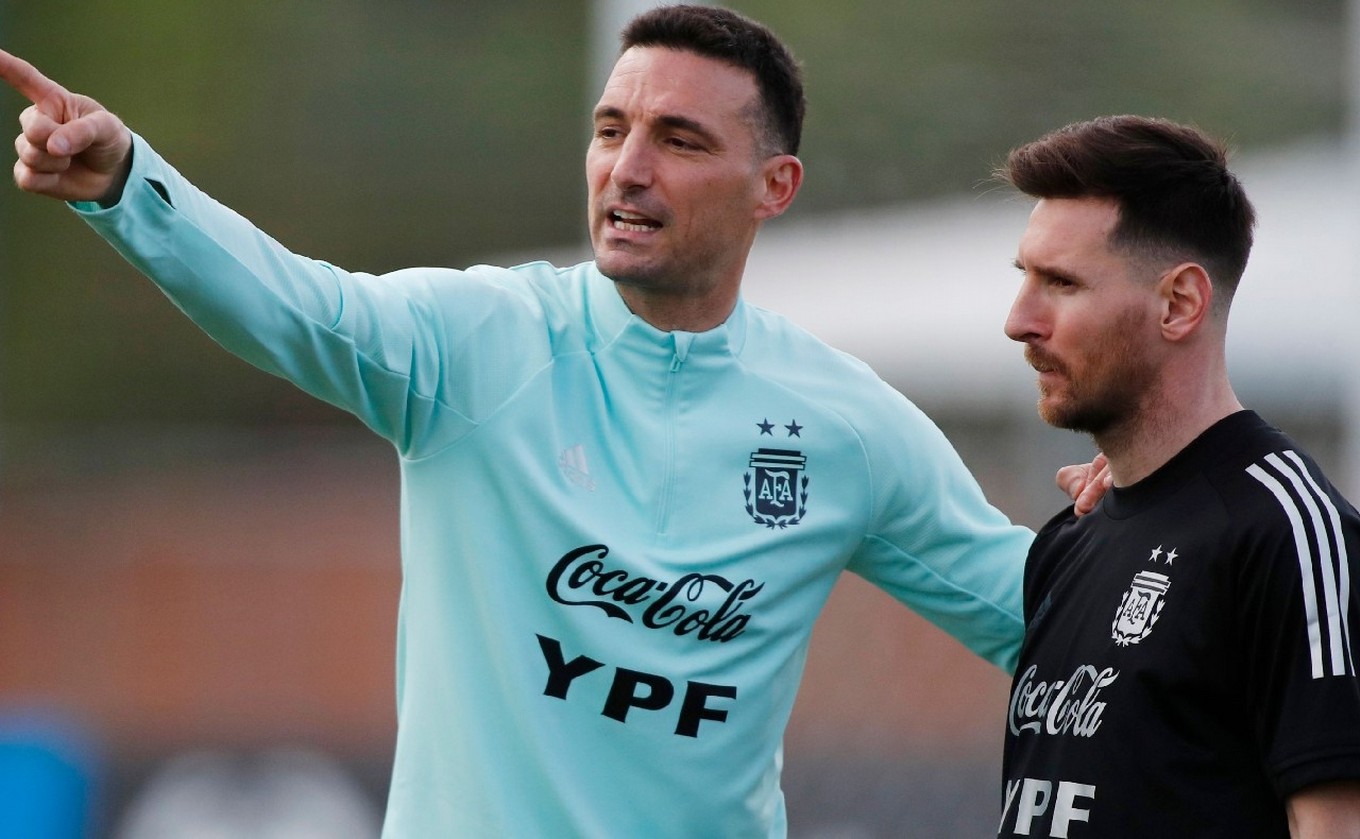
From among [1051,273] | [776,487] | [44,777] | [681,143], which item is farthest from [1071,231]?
[44,777]

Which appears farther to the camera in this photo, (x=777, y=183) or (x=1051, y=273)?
(x=777, y=183)

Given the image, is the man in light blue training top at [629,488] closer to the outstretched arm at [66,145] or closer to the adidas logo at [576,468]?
the adidas logo at [576,468]

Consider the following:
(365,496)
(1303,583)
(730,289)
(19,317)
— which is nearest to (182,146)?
(19,317)

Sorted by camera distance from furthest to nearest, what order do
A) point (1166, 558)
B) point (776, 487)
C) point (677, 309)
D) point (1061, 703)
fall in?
point (677, 309) → point (776, 487) → point (1061, 703) → point (1166, 558)

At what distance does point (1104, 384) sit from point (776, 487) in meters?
0.73

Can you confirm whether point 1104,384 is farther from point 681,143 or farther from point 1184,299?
point 681,143

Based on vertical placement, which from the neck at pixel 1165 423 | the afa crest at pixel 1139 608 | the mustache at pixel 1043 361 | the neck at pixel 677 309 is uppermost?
the neck at pixel 677 309

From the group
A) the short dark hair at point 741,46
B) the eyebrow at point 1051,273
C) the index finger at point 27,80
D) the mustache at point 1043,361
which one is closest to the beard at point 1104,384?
the mustache at point 1043,361

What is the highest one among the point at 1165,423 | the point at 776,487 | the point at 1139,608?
the point at 1165,423

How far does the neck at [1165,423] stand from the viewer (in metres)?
3.05

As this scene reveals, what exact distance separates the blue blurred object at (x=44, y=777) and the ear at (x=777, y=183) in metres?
5.29

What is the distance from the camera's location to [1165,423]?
3.08 meters

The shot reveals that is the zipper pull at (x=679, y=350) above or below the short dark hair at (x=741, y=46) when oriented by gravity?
below

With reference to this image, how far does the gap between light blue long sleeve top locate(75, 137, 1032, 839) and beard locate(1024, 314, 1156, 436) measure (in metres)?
0.56
